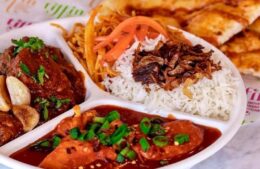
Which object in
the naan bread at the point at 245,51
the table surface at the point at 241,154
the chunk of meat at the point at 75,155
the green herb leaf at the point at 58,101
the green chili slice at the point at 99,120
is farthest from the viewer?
the naan bread at the point at 245,51

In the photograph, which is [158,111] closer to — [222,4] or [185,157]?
[185,157]

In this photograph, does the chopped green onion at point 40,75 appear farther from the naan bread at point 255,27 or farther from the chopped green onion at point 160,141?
the naan bread at point 255,27

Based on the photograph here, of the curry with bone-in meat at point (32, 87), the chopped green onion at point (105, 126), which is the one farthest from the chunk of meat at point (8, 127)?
the chopped green onion at point (105, 126)

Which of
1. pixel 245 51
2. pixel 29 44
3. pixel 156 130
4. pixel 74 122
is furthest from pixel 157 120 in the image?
pixel 245 51

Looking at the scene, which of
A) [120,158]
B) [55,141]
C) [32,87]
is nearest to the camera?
[120,158]

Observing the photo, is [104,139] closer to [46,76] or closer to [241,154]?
[46,76]

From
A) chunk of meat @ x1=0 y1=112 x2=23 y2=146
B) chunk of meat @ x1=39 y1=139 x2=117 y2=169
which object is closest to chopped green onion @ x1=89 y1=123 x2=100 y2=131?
chunk of meat @ x1=39 y1=139 x2=117 y2=169

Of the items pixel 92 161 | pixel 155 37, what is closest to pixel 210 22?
pixel 155 37
